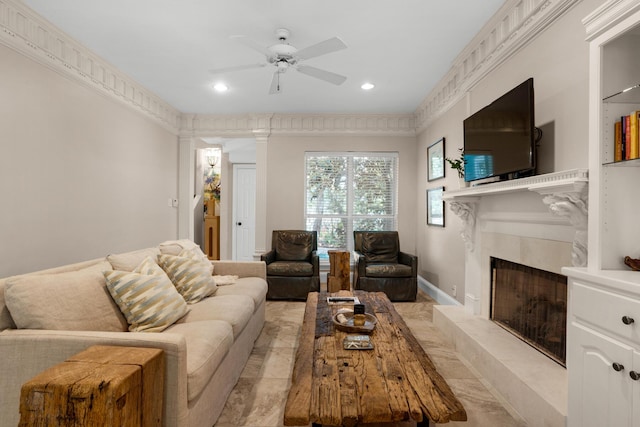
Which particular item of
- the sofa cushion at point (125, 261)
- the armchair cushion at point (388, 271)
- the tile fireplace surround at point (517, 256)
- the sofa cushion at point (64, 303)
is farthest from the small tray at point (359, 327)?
the armchair cushion at point (388, 271)

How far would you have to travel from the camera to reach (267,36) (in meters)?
3.00

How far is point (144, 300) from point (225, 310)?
1.77 ft

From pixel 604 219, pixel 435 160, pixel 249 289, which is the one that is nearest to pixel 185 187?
pixel 249 289

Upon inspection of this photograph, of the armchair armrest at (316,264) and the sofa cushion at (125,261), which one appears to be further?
the armchair armrest at (316,264)

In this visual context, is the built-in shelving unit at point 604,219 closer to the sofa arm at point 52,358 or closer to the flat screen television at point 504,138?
the flat screen television at point 504,138

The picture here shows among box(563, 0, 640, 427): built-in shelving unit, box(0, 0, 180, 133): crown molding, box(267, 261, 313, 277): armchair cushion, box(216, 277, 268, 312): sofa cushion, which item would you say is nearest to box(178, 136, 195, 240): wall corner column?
box(0, 0, 180, 133): crown molding

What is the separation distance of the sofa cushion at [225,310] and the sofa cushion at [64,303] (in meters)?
0.44

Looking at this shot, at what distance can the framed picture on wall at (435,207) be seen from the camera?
4285 millimetres

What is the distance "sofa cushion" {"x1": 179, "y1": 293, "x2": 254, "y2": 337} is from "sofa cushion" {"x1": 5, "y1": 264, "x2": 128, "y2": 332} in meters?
0.44

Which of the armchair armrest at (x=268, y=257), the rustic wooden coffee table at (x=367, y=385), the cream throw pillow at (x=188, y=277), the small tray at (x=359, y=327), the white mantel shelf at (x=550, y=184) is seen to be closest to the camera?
the rustic wooden coffee table at (x=367, y=385)

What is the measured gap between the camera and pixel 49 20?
2.82m

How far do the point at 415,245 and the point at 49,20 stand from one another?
506 cm

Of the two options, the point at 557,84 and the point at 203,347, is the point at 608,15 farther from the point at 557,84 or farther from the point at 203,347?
the point at 203,347

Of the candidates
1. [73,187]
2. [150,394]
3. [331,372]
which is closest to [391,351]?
[331,372]
